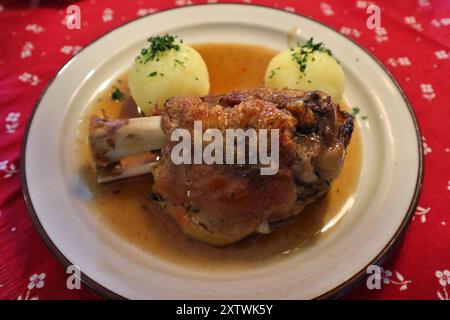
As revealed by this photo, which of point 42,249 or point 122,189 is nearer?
point 42,249

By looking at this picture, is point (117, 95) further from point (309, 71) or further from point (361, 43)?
point (361, 43)

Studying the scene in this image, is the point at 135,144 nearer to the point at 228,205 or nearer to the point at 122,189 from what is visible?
the point at 122,189

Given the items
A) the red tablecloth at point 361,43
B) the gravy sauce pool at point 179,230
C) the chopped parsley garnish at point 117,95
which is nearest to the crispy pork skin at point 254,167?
the gravy sauce pool at point 179,230

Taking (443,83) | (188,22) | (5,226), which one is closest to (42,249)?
(5,226)

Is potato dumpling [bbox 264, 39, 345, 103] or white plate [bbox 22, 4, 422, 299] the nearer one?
white plate [bbox 22, 4, 422, 299]

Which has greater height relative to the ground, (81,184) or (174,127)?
(174,127)

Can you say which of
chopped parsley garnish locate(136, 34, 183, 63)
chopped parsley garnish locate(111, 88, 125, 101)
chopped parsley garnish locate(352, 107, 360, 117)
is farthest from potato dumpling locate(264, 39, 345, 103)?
chopped parsley garnish locate(111, 88, 125, 101)

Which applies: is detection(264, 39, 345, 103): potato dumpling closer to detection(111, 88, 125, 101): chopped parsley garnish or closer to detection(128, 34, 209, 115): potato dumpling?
detection(128, 34, 209, 115): potato dumpling
